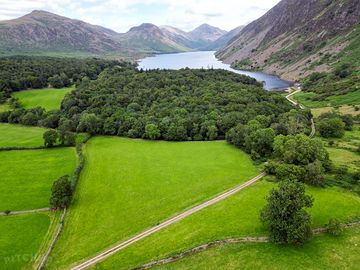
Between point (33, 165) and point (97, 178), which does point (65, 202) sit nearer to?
point (97, 178)

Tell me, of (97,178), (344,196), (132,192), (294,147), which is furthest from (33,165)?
(344,196)

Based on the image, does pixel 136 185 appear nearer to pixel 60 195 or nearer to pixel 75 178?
pixel 75 178

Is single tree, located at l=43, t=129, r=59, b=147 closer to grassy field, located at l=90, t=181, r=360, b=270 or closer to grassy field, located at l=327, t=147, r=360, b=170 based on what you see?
grassy field, located at l=90, t=181, r=360, b=270

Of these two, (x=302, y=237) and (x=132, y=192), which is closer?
(x=302, y=237)

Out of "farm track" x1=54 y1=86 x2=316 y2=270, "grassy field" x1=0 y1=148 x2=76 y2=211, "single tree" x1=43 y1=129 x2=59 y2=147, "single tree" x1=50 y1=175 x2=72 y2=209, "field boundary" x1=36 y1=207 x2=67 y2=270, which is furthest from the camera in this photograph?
"single tree" x1=43 y1=129 x2=59 y2=147

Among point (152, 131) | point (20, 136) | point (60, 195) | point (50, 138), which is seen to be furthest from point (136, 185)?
point (20, 136)

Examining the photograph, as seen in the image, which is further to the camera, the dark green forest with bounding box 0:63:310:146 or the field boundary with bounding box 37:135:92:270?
the dark green forest with bounding box 0:63:310:146

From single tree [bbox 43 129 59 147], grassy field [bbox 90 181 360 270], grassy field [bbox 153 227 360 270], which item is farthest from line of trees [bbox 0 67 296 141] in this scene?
Answer: grassy field [bbox 153 227 360 270]
